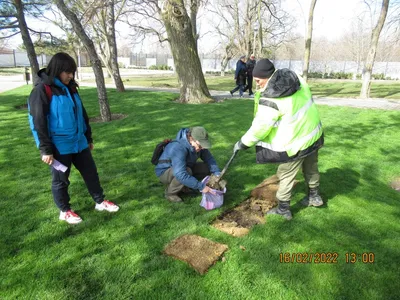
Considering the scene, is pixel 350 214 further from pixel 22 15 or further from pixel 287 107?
pixel 22 15

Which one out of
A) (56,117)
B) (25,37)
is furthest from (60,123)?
(25,37)

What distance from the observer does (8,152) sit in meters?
5.53

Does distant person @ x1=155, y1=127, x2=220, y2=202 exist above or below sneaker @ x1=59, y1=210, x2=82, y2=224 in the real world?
above

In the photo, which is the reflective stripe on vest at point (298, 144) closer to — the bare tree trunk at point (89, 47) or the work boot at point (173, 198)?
the work boot at point (173, 198)

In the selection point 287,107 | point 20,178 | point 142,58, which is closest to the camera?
point 287,107

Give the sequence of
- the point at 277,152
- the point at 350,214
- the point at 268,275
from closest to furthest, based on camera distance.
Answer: the point at 268,275, the point at 277,152, the point at 350,214

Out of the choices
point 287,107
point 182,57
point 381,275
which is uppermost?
point 182,57

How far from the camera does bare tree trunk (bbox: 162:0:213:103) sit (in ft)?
32.8

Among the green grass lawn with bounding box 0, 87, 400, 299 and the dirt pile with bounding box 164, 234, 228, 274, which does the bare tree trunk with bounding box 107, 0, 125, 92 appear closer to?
the green grass lawn with bounding box 0, 87, 400, 299

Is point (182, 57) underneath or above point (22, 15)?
underneath

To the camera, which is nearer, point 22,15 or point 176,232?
point 176,232

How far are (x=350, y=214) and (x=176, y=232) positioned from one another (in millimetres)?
2092

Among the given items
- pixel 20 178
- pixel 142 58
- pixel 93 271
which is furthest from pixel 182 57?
pixel 142 58

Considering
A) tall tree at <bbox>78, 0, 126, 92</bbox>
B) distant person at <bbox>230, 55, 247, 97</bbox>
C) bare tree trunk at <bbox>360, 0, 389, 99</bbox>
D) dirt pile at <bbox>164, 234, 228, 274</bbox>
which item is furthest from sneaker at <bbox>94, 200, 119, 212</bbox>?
bare tree trunk at <bbox>360, 0, 389, 99</bbox>
